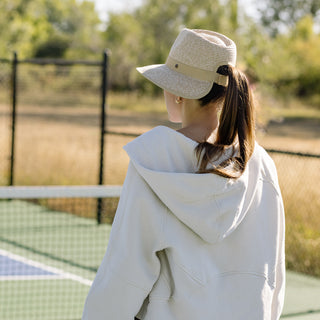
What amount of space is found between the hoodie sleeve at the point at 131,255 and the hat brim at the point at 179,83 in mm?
255

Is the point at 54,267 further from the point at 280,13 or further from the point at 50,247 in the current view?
the point at 280,13

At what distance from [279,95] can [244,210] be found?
38.9 m

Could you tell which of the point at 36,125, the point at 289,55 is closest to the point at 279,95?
the point at 289,55

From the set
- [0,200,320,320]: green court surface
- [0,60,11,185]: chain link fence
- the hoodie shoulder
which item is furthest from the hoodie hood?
[0,60,11,185]: chain link fence

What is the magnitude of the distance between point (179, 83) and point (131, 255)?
1.62 ft

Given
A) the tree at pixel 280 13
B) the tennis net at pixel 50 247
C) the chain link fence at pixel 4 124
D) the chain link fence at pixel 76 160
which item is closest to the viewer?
the tennis net at pixel 50 247

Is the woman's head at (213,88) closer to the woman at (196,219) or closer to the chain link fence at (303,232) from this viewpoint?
the woman at (196,219)

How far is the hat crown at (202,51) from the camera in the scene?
1.91 m

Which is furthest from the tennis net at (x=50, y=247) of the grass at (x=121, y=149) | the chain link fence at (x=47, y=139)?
the chain link fence at (x=47, y=139)

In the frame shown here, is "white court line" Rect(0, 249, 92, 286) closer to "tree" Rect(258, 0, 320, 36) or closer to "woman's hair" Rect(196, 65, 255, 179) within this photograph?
"woman's hair" Rect(196, 65, 255, 179)

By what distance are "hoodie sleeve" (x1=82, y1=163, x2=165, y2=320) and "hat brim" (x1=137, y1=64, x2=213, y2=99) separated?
0.25 m

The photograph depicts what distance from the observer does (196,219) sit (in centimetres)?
179

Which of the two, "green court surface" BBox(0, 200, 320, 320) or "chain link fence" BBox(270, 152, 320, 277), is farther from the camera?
"chain link fence" BBox(270, 152, 320, 277)

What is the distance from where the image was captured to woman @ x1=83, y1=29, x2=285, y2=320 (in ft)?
5.88
